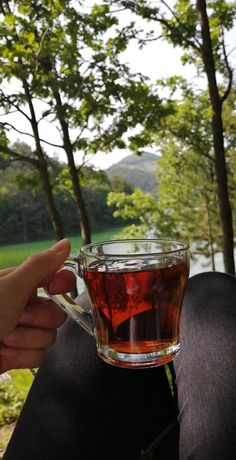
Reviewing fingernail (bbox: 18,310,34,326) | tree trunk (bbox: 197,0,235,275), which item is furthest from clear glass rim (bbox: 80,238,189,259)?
tree trunk (bbox: 197,0,235,275)

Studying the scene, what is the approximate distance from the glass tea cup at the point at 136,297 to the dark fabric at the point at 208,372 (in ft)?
0.68

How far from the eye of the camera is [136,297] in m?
Result: 0.83

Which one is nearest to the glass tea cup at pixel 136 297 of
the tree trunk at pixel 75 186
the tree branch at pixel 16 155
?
the tree branch at pixel 16 155

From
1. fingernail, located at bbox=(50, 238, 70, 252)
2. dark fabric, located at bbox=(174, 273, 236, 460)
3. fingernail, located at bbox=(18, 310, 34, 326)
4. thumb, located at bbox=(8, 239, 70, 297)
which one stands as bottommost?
dark fabric, located at bbox=(174, 273, 236, 460)

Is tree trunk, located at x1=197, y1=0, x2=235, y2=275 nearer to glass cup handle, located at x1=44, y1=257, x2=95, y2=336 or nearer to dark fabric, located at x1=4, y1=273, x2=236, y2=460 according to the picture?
dark fabric, located at x1=4, y1=273, x2=236, y2=460

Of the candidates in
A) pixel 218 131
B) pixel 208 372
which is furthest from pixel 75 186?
pixel 208 372

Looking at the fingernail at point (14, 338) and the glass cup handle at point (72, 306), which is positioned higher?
the glass cup handle at point (72, 306)

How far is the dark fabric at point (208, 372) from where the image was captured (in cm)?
92

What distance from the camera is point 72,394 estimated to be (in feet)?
4.15

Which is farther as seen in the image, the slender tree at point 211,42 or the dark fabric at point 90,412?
the slender tree at point 211,42

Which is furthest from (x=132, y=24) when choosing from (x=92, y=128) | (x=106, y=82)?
(x=92, y=128)

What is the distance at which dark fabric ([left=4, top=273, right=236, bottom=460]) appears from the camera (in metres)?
1.07

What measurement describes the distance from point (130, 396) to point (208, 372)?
31 cm

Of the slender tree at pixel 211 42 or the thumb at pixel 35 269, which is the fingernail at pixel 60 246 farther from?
the slender tree at pixel 211 42
